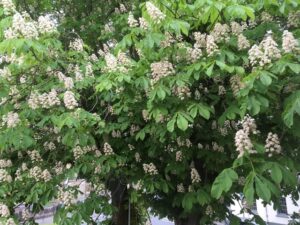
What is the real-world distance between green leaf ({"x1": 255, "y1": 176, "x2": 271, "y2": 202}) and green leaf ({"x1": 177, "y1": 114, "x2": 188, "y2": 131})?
84 cm

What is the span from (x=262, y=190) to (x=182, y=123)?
3.18 feet

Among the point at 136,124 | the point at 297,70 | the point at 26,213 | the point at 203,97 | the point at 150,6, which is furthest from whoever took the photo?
the point at 26,213

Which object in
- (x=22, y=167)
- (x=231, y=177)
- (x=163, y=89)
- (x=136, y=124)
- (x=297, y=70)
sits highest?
(x=297, y=70)

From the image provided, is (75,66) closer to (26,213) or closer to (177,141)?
(177,141)

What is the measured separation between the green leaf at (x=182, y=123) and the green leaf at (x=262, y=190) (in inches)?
32.9

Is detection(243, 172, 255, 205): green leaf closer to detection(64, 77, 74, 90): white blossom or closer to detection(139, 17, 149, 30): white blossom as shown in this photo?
detection(139, 17, 149, 30): white blossom

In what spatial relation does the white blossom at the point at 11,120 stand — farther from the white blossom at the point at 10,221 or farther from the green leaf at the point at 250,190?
the green leaf at the point at 250,190

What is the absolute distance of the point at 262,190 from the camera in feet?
10.5

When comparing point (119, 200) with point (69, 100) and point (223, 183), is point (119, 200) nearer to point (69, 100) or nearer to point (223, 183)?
point (69, 100)

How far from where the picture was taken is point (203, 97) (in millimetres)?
4500

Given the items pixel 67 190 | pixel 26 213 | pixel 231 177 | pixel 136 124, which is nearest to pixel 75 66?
pixel 136 124

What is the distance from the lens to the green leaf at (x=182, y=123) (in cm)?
382

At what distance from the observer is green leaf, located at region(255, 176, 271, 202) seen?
3.18 meters

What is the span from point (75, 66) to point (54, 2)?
2.98 metres
